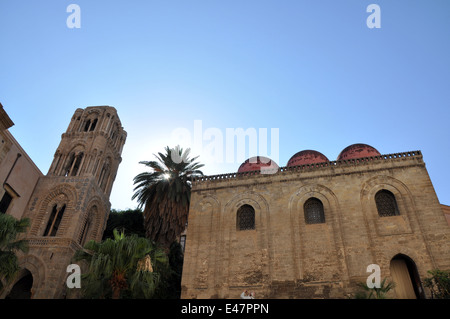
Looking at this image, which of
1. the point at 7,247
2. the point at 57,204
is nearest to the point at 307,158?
the point at 7,247

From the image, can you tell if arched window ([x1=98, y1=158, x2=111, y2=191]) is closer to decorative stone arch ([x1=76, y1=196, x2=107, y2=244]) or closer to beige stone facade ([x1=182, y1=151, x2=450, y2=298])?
decorative stone arch ([x1=76, y1=196, x2=107, y2=244])

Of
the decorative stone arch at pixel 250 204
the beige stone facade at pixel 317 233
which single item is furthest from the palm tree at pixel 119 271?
the decorative stone arch at pixel 250 204

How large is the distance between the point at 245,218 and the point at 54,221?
1509 cm

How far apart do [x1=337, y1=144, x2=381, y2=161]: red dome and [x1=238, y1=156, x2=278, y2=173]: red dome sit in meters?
4.29

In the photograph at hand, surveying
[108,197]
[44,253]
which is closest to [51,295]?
[44,253]

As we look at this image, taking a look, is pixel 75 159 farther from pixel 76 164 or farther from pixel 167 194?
pixel 167 194

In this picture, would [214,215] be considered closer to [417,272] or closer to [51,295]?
[417,272]

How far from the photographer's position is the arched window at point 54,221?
25.6m

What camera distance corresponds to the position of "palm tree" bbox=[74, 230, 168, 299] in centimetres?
1362

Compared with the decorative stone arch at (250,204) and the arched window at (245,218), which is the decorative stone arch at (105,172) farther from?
the arched window at (245,218)

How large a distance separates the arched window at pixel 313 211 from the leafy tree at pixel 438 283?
5.40 metres

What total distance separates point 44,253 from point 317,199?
59.9 feet

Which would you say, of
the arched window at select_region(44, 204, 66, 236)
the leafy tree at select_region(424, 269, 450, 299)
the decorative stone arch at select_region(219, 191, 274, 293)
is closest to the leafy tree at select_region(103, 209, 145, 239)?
the arched window at select_region(44, 204, 66, 236)

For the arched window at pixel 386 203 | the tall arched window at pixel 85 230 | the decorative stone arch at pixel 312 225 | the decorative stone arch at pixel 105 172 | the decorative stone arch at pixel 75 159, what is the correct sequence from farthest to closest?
1. the decorative stone arch at pixel 105 172
2. the decorative stone arch at pixel 75 159
3. the tall arched window at pixel 85 230
4. the arched window at pixel 386 203
5. the decorative stone arch at pixel 312 225
